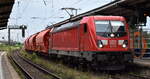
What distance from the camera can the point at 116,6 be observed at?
62.8 feet

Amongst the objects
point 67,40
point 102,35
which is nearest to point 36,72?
point 67,40

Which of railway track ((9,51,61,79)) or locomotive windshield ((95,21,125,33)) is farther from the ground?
locomotive windshield ((95,21,125,33))

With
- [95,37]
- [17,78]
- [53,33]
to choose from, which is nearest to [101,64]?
[95,37]

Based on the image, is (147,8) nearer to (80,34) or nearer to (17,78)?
(80,34)

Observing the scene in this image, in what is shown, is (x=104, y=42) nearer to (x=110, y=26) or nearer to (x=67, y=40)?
(x=110, y=26)

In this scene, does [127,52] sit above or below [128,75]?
above

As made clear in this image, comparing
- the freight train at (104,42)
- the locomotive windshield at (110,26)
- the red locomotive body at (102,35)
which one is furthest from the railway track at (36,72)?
the locomotive windshield at (110,26)

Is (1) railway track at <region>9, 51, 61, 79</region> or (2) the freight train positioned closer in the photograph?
(2) the freight train

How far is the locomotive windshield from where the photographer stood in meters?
17.5

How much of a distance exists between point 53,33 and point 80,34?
31.2 feet

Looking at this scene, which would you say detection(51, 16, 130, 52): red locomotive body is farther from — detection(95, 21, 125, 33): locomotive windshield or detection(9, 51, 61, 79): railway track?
detection(9, 51, 61, 79): railway track

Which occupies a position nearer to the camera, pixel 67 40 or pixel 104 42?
pixel 104 42

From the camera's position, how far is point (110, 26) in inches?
694

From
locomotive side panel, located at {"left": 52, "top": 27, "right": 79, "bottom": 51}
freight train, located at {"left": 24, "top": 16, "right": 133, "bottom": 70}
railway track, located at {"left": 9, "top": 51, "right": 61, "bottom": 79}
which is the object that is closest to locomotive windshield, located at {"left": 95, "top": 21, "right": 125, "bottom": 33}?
freight train, located at {"left": 24, "top": 16, "right": 133, "bottom": 70}
